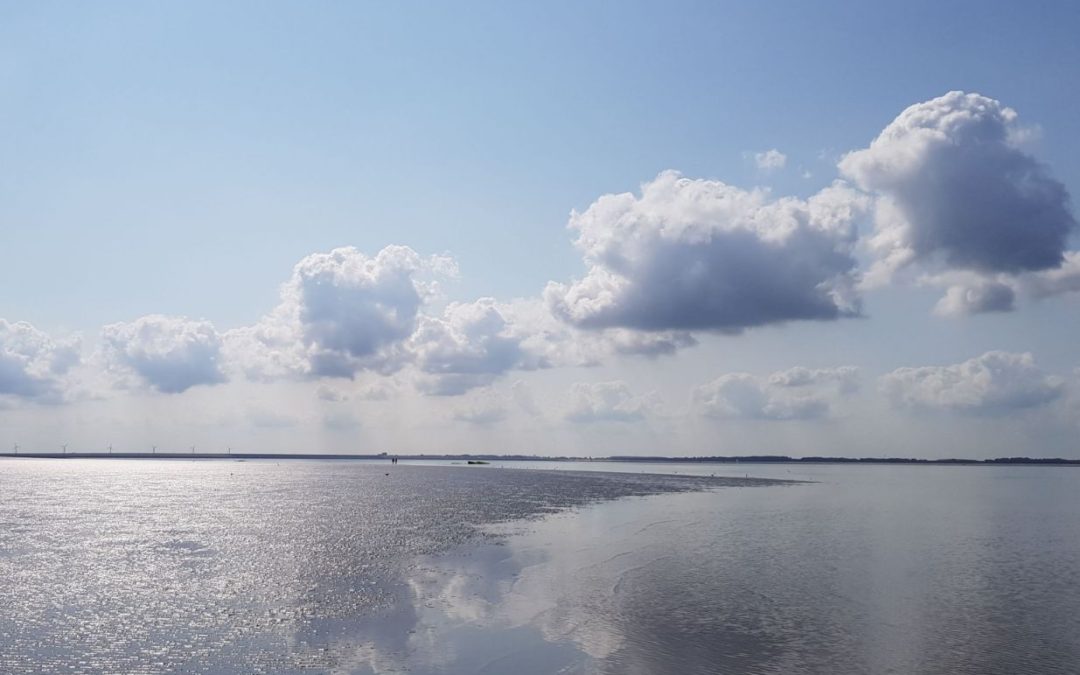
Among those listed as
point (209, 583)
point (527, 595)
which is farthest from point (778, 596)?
point (209, 583)

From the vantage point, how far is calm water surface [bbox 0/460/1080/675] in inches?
896

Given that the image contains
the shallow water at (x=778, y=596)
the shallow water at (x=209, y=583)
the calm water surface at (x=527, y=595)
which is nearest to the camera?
the shallow water at (x=209, y=583)

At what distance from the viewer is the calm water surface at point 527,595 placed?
22.8m

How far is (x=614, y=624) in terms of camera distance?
89.8 ft

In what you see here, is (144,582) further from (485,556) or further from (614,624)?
(614,624)

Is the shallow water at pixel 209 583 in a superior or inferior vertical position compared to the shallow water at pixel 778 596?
superior

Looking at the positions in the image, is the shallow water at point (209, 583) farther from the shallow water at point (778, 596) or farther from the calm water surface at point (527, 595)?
the shallow water at point (778, 596)

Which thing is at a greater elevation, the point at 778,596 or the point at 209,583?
the point at 209,583

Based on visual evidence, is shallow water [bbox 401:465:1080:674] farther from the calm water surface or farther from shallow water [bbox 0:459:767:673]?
shallow water [bbox 0:459:767:673]

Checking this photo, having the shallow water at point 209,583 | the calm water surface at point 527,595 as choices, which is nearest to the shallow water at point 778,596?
the calm water surface at point 527,595

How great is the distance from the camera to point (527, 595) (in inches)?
1270

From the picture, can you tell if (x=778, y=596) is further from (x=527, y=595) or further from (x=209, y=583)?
(x=209, y=583)

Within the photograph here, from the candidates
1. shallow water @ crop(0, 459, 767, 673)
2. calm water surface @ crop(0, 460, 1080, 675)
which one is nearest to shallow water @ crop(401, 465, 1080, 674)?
calm water surface @ crop(0, 460, 1080, 675)

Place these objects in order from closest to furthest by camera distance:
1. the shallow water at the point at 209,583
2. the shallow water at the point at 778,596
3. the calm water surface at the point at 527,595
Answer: the shallow water at the point at 209,583
the calm water surface at the point at 527,595
the shallow water at the point at 778,596
